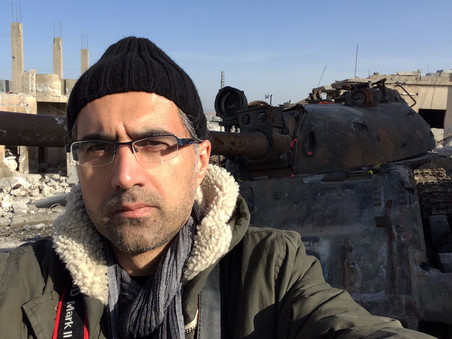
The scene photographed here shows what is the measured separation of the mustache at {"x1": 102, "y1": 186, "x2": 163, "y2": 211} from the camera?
4.88ft

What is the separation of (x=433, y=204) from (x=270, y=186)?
2022 mm

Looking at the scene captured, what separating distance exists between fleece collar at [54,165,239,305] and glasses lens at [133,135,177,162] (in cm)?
27

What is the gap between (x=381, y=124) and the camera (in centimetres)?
551

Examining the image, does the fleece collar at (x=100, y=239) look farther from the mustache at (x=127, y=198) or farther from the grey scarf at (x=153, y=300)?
the mustache at (x=127, y=198)

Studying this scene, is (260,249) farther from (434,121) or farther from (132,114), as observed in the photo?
(434,121)

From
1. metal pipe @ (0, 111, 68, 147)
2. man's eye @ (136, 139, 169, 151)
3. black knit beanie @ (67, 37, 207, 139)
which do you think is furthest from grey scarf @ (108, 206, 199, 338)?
metal pipe @ (0, 111, 68, 147)


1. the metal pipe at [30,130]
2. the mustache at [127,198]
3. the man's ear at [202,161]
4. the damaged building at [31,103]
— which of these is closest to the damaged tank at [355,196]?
the metal pipe at [30,130]

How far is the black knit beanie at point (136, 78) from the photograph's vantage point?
5.20 ft

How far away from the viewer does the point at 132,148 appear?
155cm

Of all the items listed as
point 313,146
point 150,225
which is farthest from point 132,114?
point 313,146

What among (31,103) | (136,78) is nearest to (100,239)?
(136,78)

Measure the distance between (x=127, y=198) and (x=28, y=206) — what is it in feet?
32.3

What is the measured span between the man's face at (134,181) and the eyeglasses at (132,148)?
0.02 meters

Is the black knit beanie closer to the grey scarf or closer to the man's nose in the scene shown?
the man's nose
